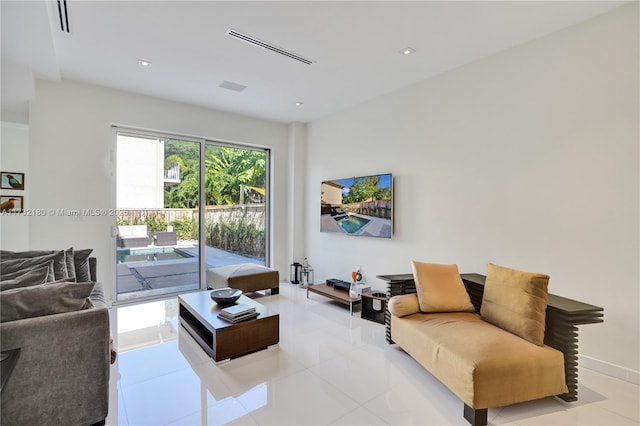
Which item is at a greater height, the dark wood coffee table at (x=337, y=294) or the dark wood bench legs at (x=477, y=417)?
the dark wood coffee table at (x=337, y=294)

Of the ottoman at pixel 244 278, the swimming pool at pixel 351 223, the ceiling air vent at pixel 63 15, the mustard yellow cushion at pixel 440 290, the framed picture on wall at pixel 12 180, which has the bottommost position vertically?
the ottoman at pixel 244 278

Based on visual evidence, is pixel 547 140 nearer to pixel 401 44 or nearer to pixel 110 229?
pixel 401 44

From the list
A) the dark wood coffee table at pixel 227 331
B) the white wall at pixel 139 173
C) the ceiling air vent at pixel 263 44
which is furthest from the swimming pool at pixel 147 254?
the ceiling air vent at pixel 263 44

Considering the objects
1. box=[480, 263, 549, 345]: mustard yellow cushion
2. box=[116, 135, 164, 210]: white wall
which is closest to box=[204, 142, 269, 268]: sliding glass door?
box=[116, 135, 164, 210]: white wall

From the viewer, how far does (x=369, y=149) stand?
4.56 meters

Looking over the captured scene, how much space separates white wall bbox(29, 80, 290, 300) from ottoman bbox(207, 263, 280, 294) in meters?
1.36

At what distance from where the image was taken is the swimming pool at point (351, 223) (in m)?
4.56

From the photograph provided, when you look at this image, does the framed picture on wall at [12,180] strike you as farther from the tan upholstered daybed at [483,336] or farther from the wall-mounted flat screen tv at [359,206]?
the tan upholstered daybed at [483,336]

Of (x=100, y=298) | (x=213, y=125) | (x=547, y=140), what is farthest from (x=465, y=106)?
(x=100, y=298)

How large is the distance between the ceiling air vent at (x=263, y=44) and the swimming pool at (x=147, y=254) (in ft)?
10.9

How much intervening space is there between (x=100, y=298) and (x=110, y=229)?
1870mm

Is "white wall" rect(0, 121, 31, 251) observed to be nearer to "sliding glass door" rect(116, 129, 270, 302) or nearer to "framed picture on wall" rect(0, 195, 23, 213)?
"framed picture on wall" rect(0, 195, 23, 213)

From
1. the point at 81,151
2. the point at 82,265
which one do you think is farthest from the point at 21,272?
the point at 81,151

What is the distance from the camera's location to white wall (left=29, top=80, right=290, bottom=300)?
12.3 ft
